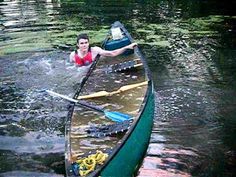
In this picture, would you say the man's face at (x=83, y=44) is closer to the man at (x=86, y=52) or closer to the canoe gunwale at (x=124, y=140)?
the man at (x=86, y=52)

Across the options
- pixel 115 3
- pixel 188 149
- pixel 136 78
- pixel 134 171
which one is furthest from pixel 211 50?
pixel 115 3

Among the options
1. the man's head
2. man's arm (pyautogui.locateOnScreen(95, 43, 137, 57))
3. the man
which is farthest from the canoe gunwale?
the man's head

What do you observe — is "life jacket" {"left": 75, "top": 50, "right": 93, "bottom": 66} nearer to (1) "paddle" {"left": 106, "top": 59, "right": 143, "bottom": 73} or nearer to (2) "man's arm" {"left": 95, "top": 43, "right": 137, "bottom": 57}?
(2) "man's arm" {"left": 95, "top": 43, "right": 137, "bottom": 57}

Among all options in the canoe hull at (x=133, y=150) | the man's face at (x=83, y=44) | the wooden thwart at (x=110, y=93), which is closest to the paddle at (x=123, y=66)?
the man's face at (x=83, y=44)

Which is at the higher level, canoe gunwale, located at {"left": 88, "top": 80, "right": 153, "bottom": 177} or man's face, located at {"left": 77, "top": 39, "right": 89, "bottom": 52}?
man's face, located at {"left": 77, "top": 39, "right": 89, "bottom": 52}

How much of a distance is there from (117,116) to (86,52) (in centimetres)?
414

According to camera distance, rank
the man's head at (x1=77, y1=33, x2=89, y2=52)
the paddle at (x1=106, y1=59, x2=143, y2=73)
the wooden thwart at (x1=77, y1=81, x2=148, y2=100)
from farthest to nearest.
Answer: the man's head at (x1=77, y1=33, x2=89, y2=52)
the paddle at (x1=106, y1=59, x2=143, y2=73)
the wooden thwart at (x1=77, y1=81, x2=148, y2=100)

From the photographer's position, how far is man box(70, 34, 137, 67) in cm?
1077

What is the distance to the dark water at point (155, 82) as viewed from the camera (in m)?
7.71

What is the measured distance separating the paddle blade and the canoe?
0.09 meters

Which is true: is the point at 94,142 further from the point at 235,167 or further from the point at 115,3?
the point at 115,3

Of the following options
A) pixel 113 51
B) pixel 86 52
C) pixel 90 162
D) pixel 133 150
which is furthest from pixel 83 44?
pixel 90 162

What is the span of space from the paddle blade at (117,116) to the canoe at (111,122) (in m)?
0.09

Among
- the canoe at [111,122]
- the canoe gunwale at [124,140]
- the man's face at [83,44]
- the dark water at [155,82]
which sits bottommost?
the dark water at [155,82]
